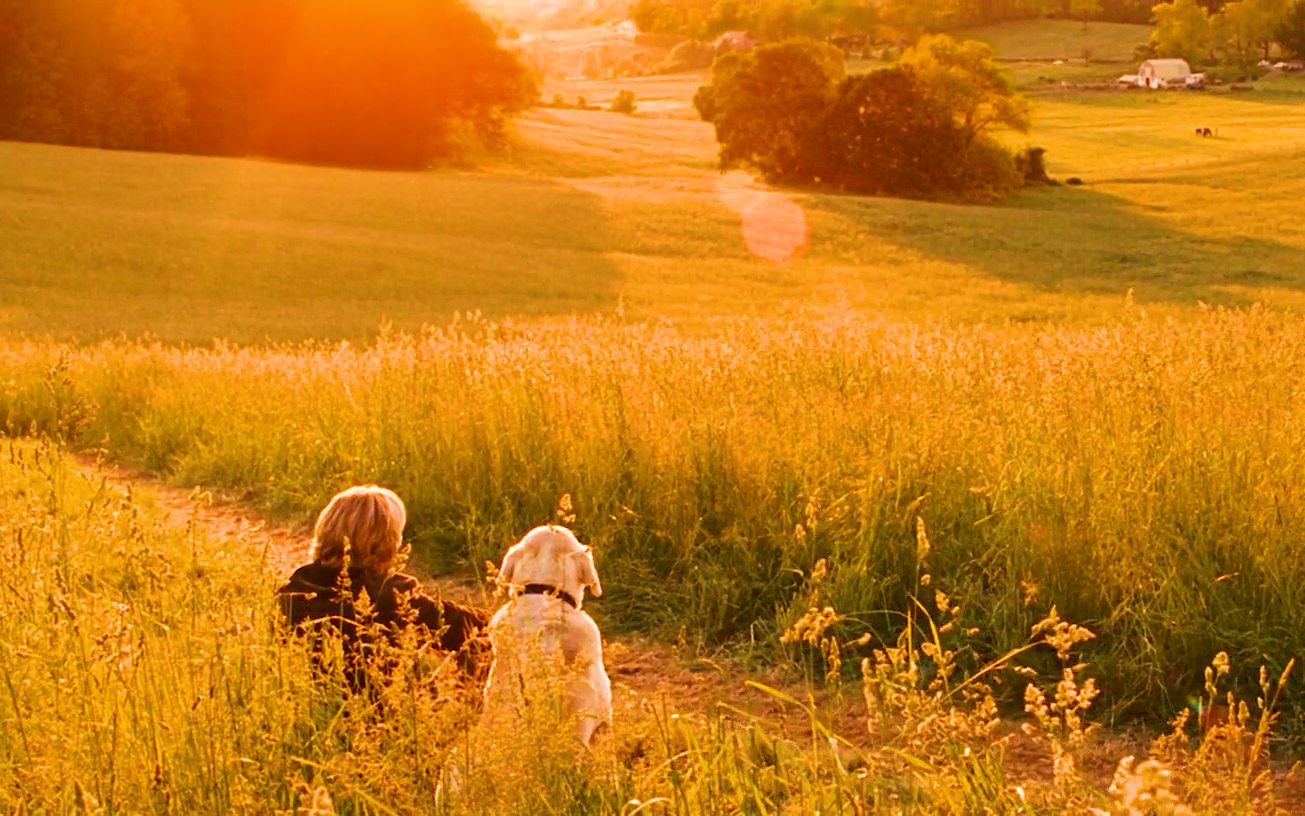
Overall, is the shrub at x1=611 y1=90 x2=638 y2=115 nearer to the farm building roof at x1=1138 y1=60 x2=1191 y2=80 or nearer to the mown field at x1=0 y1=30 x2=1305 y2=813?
the farm building roof at x1=1138 y1=60 x2=1191 y2=80

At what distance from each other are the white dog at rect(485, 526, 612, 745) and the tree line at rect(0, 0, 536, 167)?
54.4m

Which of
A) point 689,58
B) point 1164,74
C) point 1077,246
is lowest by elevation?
point 1077,246

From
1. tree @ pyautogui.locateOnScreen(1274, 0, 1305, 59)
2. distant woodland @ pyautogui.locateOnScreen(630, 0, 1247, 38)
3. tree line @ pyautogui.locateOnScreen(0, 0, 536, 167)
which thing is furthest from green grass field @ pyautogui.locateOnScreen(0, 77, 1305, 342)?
distant woodland @ pyautogui.locateOnScreen(630, 0, 1247, 38)

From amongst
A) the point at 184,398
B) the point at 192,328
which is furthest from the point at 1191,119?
the point at 184,398

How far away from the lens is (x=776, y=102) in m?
57.8

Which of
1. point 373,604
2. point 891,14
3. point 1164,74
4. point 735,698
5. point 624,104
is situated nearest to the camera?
point 373,604

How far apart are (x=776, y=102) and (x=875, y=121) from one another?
4.33 m

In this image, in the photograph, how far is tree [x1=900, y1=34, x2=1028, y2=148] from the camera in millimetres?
56969

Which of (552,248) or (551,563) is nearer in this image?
(551,563)

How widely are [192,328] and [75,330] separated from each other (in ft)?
6.23

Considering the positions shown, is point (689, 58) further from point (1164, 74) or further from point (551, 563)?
point (551, 563)

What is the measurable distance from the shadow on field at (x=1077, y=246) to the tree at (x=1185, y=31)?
63.3 meters

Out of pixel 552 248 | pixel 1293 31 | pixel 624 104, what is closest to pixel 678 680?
pixel 552 248

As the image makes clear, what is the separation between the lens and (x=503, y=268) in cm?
3431
